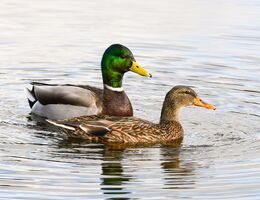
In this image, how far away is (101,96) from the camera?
630 inches

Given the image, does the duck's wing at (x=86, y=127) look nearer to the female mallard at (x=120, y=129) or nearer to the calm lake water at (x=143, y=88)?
the female mallard at (x=120, y=129)

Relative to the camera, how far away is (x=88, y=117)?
1473 cm

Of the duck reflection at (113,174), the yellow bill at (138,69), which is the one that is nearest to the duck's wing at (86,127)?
the duck reflection at (113,174)

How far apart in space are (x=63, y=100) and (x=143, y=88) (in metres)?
1.81

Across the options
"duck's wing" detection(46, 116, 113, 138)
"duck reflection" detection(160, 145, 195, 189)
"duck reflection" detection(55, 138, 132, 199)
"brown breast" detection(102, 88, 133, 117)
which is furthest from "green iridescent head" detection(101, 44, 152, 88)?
"duck reflection" detection(160, 145, 195, 189)

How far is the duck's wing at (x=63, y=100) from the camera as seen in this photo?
1582 centimetres

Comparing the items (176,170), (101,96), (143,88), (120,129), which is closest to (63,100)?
(101,96)

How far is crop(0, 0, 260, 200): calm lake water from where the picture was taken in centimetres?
1202

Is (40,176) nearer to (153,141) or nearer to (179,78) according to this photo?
(153,141)

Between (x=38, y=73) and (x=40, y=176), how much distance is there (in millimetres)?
6122

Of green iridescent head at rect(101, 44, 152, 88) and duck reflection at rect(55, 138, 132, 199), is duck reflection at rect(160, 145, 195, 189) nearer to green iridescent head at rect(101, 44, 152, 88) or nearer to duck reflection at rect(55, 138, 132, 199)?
duck reflection at rect(55, 138, 132, 199)

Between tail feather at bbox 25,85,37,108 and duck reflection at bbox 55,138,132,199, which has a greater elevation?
tail feather at bbox 25,85,37,108

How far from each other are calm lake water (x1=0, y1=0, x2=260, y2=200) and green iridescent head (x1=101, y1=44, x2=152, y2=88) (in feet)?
2.03

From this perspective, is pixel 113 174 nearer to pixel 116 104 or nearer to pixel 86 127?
→ pixel 86 127
